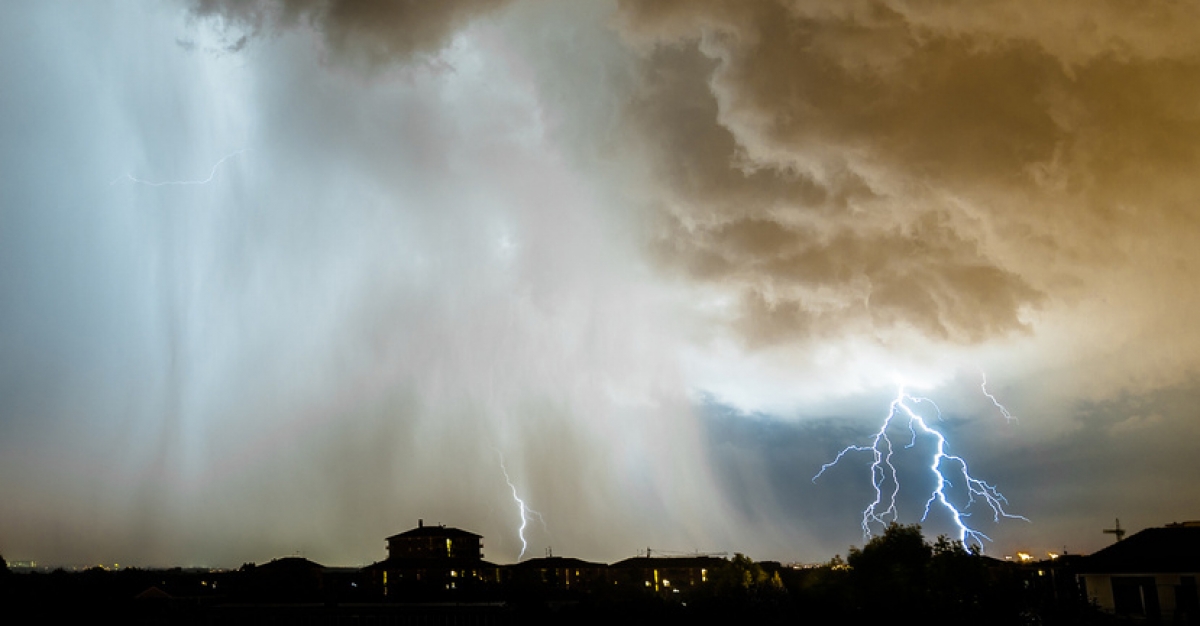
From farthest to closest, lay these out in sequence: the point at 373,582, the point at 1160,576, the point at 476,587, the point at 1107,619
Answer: the point at 373,582 < the point at 476,587 < the point at 1160,576 < the point at 1107,619

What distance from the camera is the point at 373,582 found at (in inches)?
3093

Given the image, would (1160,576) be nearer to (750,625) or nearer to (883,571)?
(883,571)

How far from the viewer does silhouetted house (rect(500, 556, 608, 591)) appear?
91.6m

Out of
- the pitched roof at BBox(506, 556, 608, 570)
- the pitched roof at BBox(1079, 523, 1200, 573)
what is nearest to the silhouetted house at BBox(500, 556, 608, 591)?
the pitched roof at BBox(506, 556, 608, 570)

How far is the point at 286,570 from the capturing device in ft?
244

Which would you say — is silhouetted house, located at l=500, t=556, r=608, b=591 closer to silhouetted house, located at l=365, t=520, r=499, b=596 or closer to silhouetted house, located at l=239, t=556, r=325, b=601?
silhouetted house, located at l=365, t=520, r=499, b=596

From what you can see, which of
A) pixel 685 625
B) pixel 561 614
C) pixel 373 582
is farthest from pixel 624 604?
pixel 373 582

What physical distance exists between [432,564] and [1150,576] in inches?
2431

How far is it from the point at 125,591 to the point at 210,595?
8524 mm

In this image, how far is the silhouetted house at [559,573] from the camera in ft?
300

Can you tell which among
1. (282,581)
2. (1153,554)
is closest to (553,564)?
(282,581)

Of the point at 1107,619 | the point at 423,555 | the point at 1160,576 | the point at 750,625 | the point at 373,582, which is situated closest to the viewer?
the point at 1107,619

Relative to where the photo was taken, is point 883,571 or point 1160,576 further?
point 883,571

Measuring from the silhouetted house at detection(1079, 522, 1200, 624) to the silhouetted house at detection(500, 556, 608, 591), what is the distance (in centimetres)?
5732
